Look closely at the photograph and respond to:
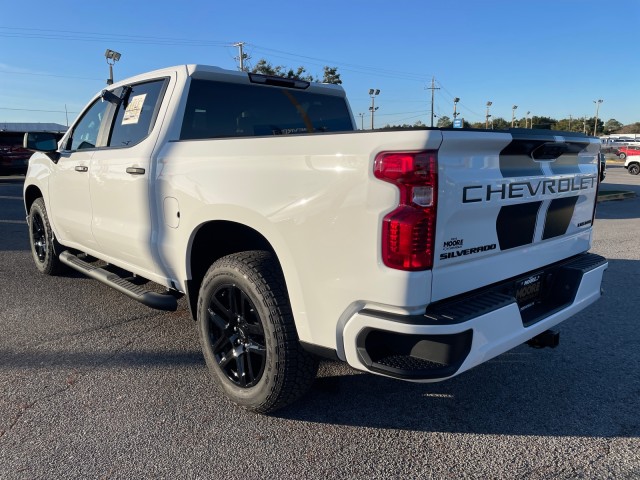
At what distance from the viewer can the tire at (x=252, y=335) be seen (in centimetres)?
265

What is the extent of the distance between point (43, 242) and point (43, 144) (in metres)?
1.44

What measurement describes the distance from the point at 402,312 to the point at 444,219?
44cm

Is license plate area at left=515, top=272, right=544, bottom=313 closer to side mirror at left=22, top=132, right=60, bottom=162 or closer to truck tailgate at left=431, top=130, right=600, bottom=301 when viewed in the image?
truck tailgate at left=431, top=130, right=600, bottom=301

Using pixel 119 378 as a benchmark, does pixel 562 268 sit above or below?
above

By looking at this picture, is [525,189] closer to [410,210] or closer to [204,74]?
[410,210]

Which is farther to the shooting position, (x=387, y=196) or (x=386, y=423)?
(x=386, y=423)

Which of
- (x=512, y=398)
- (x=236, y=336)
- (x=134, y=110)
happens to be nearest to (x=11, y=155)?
(x=134, y=110)

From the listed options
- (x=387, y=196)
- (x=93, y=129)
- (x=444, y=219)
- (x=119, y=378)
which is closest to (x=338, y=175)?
(x=387, y=196)

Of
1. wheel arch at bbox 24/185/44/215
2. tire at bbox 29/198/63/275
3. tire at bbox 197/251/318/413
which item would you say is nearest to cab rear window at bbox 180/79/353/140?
tire at bbox 197/251/318/413

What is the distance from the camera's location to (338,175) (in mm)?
2273

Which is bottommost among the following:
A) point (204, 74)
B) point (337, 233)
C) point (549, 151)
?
point (337, 233)

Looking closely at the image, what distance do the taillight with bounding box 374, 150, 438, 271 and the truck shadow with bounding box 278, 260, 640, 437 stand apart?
119cm

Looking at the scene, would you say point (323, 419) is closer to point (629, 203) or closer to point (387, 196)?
point (387, 196)

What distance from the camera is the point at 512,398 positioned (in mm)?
3146
